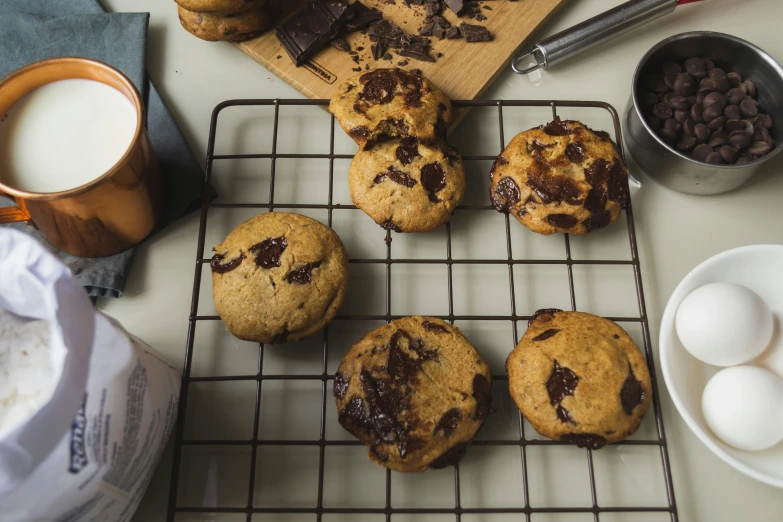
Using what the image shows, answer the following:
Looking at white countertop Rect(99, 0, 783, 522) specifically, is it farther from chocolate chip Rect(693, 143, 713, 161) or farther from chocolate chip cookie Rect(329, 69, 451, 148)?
chocolate chip cookie Rect(329, 69, 451, 148)

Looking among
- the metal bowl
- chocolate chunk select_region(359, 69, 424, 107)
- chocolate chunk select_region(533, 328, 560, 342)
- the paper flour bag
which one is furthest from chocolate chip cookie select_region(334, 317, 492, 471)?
the metal bowl

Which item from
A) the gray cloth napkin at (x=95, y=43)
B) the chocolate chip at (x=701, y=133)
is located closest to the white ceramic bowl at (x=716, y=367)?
the chocolate chip at (x=701, y=133)

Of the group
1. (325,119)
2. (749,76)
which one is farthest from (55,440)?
(749,76)

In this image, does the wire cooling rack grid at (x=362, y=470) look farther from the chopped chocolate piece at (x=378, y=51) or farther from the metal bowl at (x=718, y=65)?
the chopped chocolate piece at (x=378, y=51)

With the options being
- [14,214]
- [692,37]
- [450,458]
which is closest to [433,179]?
[450,458]

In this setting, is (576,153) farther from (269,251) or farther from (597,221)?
(269,251)

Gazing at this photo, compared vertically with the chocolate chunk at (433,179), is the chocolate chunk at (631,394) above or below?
below
